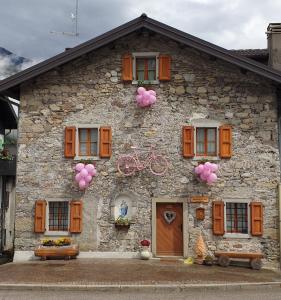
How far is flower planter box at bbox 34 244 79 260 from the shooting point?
14.4m

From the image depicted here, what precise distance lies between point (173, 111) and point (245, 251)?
4950 millimetres

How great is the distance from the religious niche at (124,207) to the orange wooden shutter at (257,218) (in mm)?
3696

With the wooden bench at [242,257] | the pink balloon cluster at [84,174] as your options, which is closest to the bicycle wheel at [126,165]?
the pink balloon cluster at [84,174]

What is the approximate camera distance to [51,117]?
1525 cm

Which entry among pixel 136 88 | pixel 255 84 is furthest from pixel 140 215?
pixel 255 84

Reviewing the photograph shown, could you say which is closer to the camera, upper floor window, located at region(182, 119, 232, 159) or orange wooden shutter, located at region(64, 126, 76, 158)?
upper floor window, located at region(182, 119, 232, 159)

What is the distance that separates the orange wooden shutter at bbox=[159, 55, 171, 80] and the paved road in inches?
281

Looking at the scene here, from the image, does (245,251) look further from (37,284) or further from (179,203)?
(37,284)

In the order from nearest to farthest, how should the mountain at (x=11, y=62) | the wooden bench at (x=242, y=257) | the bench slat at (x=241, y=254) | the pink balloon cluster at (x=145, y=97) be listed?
the wooden bench at (x=242, y=257) → the bench slat at (x=241, y=254) → the pink balloon cluster at (x=145, y=97) → the mountain at (x=11, y=62)

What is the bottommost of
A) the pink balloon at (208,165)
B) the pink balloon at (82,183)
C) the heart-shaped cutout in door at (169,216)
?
the heart-shaped cutout in door at (169,216)

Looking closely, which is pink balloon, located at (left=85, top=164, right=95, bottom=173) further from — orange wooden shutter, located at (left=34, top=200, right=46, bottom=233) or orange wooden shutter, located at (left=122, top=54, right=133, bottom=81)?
orange wooden shutter, located at (left=122, top=54, right=133, bottom=81)

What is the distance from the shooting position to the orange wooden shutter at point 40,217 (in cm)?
1485

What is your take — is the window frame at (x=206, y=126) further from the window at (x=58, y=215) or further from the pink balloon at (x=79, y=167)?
the window at (x=58, y=215)

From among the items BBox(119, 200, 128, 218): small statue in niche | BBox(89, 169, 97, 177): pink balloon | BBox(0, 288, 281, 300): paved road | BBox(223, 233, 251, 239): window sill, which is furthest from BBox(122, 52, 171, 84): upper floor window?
BBox(0, 288, 281, 300): paved road
